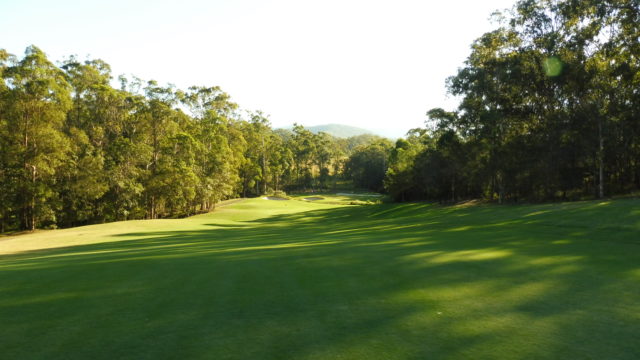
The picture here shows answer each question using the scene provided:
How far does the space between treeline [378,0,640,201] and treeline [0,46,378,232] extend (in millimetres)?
30231

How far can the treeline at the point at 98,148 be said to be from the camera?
33719mm

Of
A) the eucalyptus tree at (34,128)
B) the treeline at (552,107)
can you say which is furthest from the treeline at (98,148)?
Result: the treeline at (552,107)

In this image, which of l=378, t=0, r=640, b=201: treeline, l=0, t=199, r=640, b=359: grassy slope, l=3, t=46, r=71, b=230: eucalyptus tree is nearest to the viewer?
l=0, t=199, r=640, b=359: grassy slope

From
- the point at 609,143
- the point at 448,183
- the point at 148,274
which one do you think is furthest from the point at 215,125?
the point at 148,274

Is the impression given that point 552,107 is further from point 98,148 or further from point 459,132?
point 98,148

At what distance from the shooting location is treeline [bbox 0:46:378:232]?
1328 inches

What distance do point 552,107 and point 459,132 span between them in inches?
368

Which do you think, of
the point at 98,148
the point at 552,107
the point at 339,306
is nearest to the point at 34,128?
the point at 98,148

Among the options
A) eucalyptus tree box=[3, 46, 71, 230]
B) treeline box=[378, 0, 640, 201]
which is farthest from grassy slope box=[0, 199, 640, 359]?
eucalyptus tree box=[3, 46, 71, 230]

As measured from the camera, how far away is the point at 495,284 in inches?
267

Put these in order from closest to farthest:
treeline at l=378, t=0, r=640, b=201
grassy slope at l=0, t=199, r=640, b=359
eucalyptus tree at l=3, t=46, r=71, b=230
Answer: grassy slope at l=0, t=199, r=640, b=359 → treeline at l=378, t=0, r=640, b=201 → eucalyptus tree at l=3, t=46, r=71, b=230

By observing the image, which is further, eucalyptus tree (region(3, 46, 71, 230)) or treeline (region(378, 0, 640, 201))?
eucalyptus tree (region(3, 46, 71, 230))

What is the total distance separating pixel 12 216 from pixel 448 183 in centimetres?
4759

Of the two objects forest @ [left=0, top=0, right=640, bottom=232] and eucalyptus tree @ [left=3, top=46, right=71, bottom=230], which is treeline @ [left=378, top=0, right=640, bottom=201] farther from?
eucalyptus tree @ [left=3, top=46, right=71, bottom=230]
